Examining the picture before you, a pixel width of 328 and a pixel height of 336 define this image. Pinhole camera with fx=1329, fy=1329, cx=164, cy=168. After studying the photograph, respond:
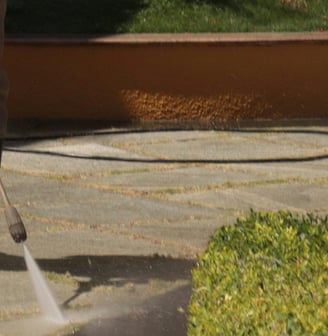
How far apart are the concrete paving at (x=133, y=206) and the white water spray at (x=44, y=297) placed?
0.05 m

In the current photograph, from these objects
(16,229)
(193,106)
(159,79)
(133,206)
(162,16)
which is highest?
(16,229)

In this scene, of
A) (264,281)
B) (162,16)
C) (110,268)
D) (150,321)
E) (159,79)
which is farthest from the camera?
(162,16)

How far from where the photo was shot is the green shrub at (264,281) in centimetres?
398

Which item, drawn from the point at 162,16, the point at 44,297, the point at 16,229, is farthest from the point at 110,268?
the point at 162,16

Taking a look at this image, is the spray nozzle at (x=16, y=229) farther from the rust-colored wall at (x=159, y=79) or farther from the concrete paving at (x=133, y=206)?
the rust-colored wall at (x=159, y=79)

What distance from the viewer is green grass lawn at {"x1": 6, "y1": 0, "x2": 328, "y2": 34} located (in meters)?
12.2

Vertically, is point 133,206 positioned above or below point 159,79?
below

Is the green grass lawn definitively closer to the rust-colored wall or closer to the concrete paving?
the rust-colored wall

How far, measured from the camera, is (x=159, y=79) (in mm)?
11742

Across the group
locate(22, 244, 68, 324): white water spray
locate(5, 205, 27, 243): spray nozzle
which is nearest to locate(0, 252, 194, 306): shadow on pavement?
locate(22, 244, 68, 324): white water spray

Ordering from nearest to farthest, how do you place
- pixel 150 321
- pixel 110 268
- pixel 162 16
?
pixel 150 321
pixel 110 268
pixel 162 16

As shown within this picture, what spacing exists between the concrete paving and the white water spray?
0.05 metres

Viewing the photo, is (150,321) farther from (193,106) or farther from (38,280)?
(193,106)

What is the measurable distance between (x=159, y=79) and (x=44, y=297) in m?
5.84
